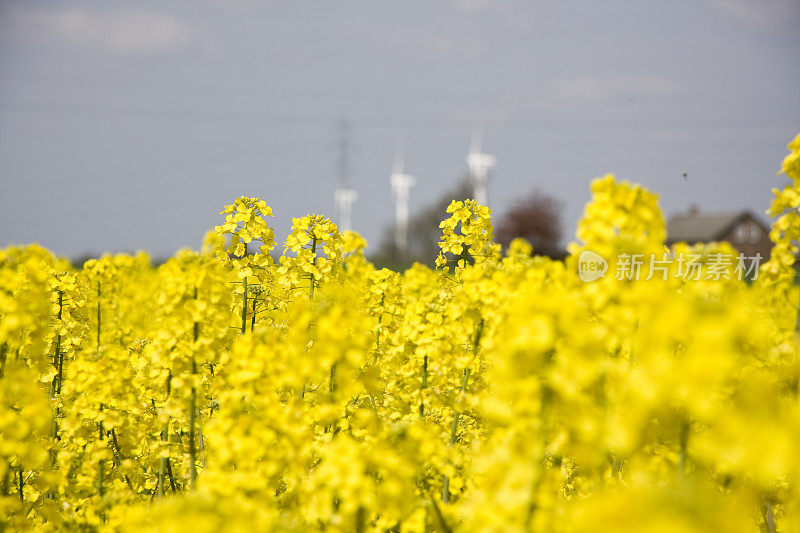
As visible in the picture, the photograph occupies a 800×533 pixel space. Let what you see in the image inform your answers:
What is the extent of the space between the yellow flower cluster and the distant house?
51.1 m

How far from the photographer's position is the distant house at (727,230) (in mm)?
52641

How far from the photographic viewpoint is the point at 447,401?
4699 millimetres

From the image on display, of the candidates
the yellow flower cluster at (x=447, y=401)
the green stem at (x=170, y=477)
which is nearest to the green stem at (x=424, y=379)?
the yellow flower cluster at (x=447, y=401)

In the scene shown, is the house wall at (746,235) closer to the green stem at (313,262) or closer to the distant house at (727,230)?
the distant house at (727,230)

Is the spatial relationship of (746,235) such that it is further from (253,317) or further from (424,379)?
(253,317)

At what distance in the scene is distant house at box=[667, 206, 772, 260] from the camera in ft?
173

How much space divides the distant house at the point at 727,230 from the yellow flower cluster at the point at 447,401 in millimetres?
51087

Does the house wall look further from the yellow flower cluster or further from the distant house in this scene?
the yellow flower cluster

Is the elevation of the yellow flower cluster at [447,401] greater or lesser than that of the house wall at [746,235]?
lesser

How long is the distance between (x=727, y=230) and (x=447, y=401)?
57534 millimetres

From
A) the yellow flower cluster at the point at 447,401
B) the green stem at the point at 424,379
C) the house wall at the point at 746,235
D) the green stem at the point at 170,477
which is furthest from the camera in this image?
the house wall at the point at 746,235

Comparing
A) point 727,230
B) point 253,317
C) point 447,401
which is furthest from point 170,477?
point 727,230

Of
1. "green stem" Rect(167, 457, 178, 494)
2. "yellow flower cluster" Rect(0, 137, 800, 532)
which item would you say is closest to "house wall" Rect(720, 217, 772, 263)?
"yellow flower cluster" Rect(0, 137, 800, 532)

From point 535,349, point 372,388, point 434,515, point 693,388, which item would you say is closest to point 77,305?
point 372,388
